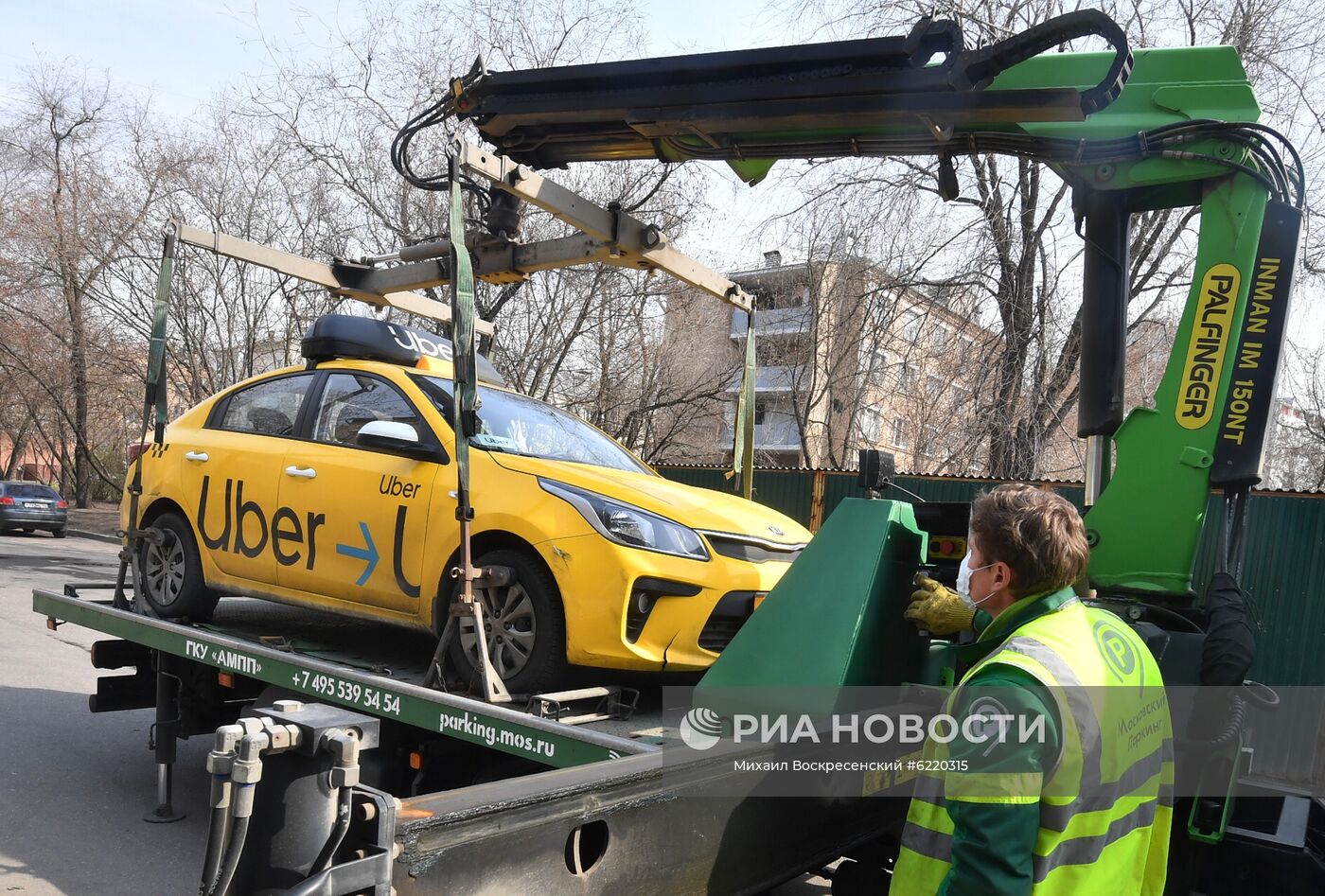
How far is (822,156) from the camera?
13.3 ft

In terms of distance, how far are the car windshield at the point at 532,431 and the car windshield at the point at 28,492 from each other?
2505 centimetres

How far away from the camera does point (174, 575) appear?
5.55 meters

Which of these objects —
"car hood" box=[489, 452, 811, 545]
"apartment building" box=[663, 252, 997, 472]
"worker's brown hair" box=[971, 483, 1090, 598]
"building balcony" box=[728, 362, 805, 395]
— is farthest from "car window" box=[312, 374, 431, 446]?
"building balcony" box=[728, 362, 805, 395]

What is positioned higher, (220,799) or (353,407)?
(353,407)

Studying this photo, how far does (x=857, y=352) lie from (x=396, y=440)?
1465 cm

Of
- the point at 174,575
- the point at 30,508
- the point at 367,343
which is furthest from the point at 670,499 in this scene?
the point at 30,508

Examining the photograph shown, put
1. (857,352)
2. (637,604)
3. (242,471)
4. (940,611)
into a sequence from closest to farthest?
(940,611)
(637,604)
(242,471)
(857,352)

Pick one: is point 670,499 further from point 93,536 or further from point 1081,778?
point 93,536

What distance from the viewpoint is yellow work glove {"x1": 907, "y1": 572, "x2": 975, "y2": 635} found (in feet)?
9.73

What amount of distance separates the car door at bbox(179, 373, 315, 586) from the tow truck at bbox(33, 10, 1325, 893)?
731 millimetres

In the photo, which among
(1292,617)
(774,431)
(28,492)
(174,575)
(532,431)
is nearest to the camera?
(532,431)

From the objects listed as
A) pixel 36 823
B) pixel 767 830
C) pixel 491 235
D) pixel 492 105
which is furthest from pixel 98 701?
pixel 767 830

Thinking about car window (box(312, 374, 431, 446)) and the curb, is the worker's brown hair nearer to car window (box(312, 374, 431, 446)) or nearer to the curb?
car window (box(312, 374, 431, 446))

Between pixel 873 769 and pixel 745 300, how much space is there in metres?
3.08
